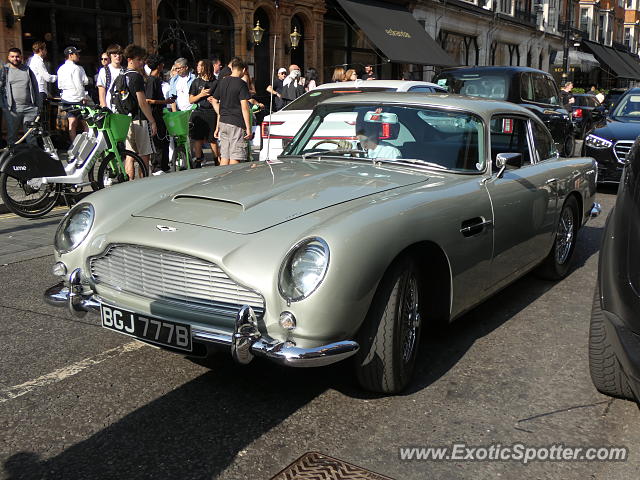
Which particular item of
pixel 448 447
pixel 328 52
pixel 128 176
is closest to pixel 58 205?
pixel 128 176

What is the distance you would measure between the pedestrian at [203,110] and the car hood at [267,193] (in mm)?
6369

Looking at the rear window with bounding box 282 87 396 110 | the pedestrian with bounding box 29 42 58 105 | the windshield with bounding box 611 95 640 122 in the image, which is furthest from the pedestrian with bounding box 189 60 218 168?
the windshield with bounding box 611 95 640 122

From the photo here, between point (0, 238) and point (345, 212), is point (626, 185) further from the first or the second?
point (0, 238)

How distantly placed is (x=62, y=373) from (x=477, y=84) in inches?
408

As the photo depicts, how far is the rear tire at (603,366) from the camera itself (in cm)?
327

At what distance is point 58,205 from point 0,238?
1837 mm

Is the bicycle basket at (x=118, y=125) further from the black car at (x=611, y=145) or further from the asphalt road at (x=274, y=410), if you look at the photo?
the black car at (x=611, y=145)

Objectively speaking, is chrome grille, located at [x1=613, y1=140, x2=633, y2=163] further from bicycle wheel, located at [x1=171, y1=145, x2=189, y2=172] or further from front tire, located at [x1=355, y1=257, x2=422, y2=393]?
front tire, located at [x1=355, y1=257, x2=422, y2=393]

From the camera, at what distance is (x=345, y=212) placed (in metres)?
3.15

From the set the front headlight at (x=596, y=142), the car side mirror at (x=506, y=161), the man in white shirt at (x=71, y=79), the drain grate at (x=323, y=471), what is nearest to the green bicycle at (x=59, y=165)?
the man in white shirt at (x=71, y=79)

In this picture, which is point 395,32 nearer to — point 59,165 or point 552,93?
point 552,93

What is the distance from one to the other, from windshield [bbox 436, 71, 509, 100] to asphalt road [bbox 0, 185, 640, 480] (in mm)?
8540

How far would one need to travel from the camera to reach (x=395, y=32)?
23.8 meters

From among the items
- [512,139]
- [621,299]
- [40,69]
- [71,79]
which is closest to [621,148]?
[512,139]
